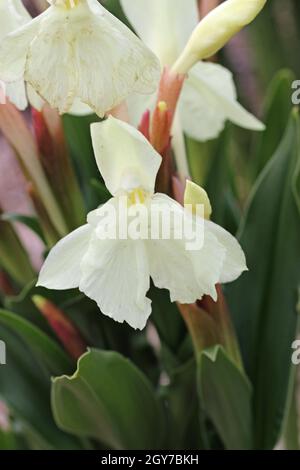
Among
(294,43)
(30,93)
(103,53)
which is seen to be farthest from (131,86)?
(294,43)

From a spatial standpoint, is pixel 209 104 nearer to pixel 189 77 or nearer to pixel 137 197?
pixel 189 77

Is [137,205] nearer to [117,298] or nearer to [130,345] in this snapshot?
[117,298]

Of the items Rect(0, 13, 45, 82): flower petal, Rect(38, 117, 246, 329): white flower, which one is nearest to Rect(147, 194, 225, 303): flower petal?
Rect(38, 117, 246, 329): white flower

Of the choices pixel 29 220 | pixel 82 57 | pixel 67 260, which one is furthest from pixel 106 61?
pixel 29 220

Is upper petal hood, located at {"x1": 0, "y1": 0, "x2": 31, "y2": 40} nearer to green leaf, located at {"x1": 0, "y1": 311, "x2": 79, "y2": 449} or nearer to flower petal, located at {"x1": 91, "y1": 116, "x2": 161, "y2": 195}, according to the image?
flower petal, located at {"x1": 91, "y1": 116, "x2": 161, "y2": 195}

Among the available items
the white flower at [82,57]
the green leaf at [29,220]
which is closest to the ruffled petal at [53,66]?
the white flower at [82,57]
